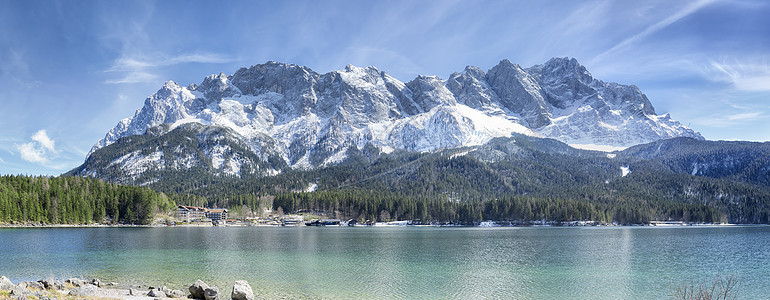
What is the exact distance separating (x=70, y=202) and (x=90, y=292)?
153m

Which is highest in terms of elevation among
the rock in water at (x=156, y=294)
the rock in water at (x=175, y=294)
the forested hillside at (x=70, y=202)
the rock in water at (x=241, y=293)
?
the forested hillside at (x=70, y=202)

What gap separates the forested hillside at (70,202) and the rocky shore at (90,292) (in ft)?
442

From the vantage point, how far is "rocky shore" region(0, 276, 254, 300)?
33188mm

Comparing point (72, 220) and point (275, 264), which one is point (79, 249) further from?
point (72, 220)

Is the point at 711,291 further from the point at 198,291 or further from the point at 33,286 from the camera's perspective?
the point at 33,286

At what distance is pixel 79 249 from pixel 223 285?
48230 mm

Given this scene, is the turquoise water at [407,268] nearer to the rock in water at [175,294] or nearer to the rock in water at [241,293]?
the rock in water at [175,294]

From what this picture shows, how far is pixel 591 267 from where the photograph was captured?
6462 centimetres

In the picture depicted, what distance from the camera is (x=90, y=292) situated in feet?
118

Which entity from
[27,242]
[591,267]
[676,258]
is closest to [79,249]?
[27,242]

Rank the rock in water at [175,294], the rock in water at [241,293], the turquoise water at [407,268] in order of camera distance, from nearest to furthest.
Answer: the rock in water at [241,293], the rock in water at [175,294], the turquoise water at [407,268]

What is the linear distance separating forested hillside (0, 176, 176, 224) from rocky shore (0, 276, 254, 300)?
13460 cm

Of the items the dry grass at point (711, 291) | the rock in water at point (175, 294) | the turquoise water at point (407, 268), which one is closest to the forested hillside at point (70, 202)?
the turquoise water at point (407, 268)

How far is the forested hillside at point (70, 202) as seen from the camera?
150 m
